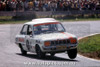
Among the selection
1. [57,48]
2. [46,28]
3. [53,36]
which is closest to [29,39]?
[46,28]

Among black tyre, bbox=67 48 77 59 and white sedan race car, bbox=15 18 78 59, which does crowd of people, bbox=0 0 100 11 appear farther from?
black tyre, bbox=67 48 77 59

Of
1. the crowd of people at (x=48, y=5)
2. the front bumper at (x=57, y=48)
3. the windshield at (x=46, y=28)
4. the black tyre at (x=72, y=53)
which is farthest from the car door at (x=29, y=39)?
the crowd of people at (x=48, y=5)

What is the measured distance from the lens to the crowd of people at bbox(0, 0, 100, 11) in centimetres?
3334

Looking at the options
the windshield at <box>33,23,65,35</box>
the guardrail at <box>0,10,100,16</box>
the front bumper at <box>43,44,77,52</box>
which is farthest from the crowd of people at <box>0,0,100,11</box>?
the front bumper at <box>43,44,77,52</box>

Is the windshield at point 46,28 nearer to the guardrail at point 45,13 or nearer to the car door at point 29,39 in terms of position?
the car door at point 29,39

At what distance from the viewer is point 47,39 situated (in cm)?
1214

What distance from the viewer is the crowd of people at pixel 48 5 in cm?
3334

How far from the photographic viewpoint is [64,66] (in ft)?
35.3

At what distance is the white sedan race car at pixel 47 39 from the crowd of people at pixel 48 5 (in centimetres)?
1903

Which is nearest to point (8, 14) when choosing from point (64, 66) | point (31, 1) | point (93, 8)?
point (31, 1)

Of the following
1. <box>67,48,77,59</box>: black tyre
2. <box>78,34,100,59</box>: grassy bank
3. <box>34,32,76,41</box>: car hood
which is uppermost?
<box>34,32,76,41</box>: car hood

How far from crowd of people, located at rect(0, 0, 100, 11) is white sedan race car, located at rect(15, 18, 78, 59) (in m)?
19.0

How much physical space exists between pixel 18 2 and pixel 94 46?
18.9m

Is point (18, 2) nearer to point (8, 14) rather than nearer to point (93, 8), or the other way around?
point (8, 14)
